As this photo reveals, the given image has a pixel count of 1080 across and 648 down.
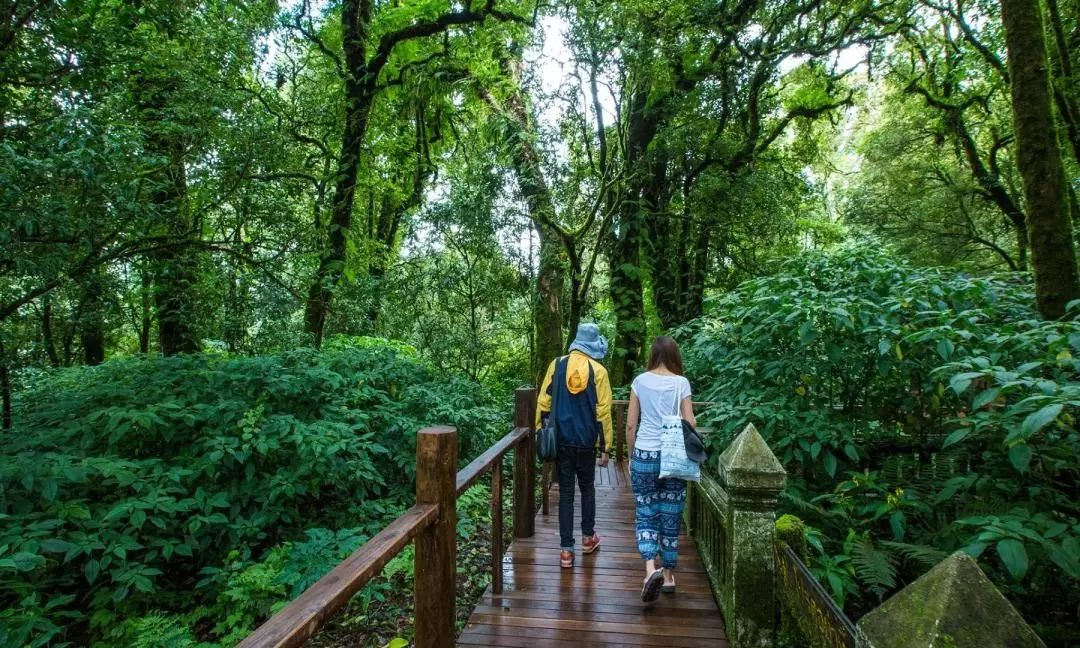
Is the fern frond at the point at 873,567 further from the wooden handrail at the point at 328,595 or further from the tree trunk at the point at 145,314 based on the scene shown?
the tree trunk at the point at 145,314

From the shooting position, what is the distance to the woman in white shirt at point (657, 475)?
368 centimetres

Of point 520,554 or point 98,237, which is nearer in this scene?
point 520,554

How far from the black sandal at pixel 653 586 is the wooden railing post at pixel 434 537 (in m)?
1.56

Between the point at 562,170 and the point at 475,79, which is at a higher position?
the point at 475,79

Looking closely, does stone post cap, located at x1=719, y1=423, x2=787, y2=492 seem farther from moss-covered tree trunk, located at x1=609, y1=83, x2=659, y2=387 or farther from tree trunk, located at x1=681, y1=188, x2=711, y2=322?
tree trunk, located at x1=681, y1=188, x2=711, y2=322

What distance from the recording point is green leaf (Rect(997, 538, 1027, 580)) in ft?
7.80

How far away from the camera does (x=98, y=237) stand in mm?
4910

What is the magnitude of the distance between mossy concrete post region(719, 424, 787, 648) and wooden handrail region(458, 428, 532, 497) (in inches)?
58.5

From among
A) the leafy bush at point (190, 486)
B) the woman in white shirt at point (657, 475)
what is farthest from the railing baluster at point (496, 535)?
the leafy bush at point (190, 486)

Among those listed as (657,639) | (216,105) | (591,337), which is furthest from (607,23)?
(657,639)

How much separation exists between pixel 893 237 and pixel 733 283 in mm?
7555

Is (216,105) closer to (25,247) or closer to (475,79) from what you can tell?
(25,247)

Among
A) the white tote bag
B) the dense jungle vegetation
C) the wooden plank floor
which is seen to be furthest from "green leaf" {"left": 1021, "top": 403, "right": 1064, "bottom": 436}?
the wooden plank floor

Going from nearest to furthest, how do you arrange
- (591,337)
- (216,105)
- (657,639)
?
(657,639), (591,337), (216,105)
